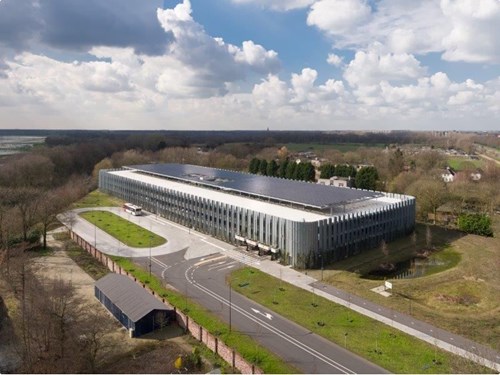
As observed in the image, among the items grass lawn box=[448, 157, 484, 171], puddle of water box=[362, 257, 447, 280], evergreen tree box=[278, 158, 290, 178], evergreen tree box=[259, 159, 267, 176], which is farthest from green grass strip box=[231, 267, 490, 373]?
grass lawn box=[448, 157, 484, 171]

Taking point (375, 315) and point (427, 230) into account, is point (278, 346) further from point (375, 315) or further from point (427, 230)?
point (427, 230)

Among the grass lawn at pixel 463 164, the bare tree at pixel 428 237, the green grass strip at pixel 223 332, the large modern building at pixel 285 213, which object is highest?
the grass lawn at pixel 463 164

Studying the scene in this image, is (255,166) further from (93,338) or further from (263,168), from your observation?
(93,338)

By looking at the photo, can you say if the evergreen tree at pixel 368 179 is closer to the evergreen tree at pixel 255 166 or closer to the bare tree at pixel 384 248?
the evergreen tree at pixel 255 166

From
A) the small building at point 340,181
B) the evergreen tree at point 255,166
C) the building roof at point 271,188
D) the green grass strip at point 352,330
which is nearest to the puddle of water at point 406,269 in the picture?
the green grass strip at point 352,330

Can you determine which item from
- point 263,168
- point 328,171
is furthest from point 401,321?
point 263,168

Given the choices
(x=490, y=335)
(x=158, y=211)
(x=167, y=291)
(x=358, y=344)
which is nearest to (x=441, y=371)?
(x=358, y=344)
